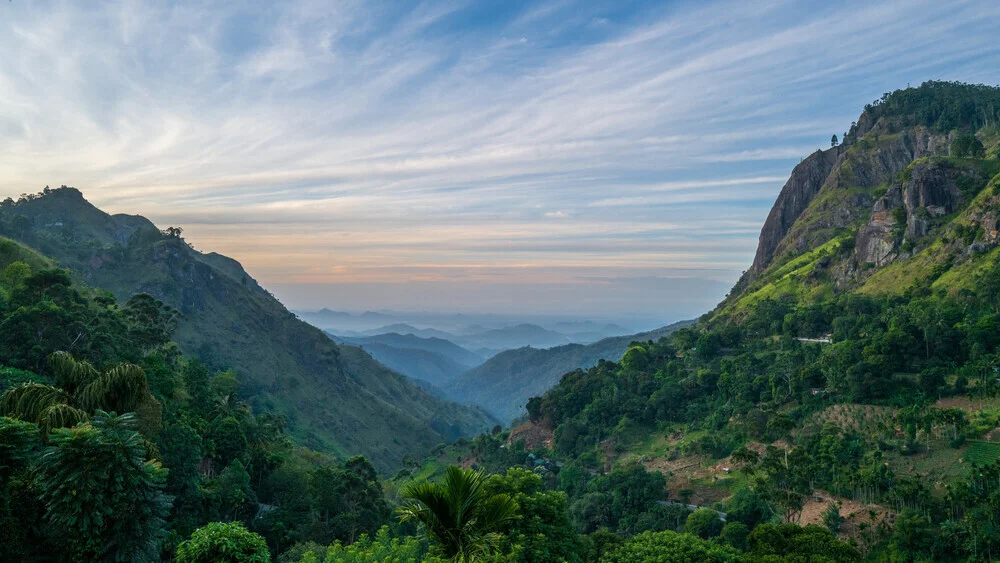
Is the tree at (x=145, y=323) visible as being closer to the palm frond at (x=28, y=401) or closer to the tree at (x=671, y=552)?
the palm frond at (x=28, y=401)

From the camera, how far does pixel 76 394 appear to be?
17344 millimetres

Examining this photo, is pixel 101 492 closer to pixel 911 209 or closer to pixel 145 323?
pixel 145 323

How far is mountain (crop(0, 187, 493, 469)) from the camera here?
98500 mm

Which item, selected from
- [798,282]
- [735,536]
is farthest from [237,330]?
[798,282]

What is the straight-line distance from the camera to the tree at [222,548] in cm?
1121

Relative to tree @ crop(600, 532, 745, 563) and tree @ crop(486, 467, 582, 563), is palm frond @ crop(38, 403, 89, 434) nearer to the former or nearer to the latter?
tree @ crop(486, 467, 582, 563)

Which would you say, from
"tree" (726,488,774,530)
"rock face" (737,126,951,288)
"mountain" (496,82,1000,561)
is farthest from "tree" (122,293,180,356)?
"rock face" (737,126,951,288)

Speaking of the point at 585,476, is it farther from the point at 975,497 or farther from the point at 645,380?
the point at 975,497

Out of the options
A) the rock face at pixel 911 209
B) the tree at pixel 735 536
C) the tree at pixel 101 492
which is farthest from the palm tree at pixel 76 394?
the rock face at pixel 911 209

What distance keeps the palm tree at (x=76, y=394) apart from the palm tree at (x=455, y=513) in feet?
33.7

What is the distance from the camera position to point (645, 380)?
73.5 metres

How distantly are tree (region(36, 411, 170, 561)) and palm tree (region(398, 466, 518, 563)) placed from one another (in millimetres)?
7082

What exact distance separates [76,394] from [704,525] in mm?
37071

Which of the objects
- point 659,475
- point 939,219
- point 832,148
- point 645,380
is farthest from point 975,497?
point 832,148
